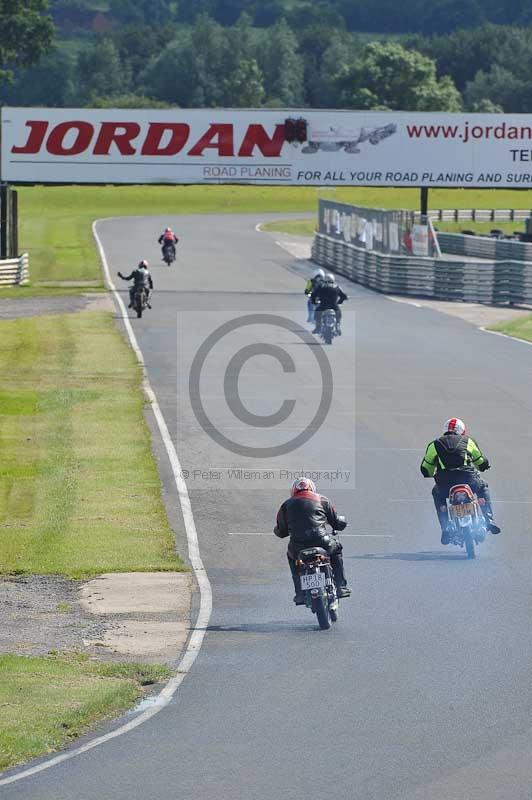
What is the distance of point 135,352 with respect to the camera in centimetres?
3897

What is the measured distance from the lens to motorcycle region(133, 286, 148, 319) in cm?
4584

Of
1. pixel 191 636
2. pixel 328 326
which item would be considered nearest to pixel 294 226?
pixel 328 326

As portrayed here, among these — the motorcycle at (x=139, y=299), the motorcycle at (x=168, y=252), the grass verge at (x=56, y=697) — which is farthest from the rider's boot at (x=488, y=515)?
the motorcycle at (x=168, y=252)

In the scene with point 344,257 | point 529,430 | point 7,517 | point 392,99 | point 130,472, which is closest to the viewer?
point 7,517

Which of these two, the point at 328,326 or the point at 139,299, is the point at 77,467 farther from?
the point at 139,299

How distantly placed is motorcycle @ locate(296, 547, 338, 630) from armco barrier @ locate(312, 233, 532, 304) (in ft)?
122

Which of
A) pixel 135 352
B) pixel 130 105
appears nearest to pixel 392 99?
pixel 130 105

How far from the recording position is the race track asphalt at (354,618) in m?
10.2

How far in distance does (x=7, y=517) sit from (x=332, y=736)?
10467 millimetres

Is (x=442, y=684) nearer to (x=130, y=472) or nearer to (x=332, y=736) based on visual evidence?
(x=332, y=736)

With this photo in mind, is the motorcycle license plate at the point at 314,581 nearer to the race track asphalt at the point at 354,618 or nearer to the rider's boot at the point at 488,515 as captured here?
the race track asphalt at the point at 354,618

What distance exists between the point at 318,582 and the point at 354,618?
0.86 metres

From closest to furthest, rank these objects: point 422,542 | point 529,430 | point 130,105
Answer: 1. point 422,542
2. point 529,430
3. point 130,105

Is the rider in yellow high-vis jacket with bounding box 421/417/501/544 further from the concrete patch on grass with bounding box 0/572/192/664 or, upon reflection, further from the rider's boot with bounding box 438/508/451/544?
the concrete patch on grass with bounding box 0/572/192/664
